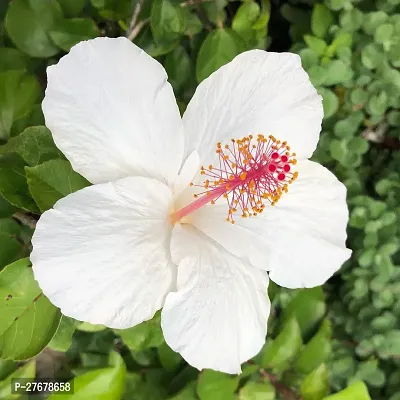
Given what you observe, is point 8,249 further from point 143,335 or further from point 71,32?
point 71,32

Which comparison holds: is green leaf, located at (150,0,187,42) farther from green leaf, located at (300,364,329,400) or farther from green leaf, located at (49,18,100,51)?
green leaf, located at (300,364,329,400)

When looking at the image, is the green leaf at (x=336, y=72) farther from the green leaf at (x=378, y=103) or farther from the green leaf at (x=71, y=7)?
the green leaf at (x=71, y=7)

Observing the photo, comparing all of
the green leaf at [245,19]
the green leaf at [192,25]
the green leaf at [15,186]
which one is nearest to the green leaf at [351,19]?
the green leaf at [245,19]

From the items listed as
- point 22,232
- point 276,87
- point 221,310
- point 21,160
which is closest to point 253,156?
point 276,87

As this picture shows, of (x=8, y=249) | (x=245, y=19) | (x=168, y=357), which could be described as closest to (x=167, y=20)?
(x=245, y=19)

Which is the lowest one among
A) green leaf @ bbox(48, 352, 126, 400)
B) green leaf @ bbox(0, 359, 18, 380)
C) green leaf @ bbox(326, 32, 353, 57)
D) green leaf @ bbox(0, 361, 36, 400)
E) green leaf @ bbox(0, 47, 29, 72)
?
green leaf @ bbox(0, 361, 36, 400)

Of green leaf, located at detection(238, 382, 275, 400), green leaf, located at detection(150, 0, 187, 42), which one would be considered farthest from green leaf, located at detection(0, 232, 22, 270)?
green leaf, located at detection(238, 382, 275, 400)

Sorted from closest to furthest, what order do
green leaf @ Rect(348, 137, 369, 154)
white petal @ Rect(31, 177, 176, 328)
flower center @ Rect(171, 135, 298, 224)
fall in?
white petal @ Rect(31, 177, 176, 328) < flower center @ Rect(171, 135, 298, 224) < green leaf @ Rect(348, 137, 369, 154)

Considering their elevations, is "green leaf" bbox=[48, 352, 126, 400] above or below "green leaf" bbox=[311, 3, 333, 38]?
below
